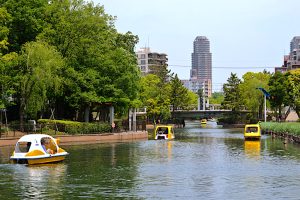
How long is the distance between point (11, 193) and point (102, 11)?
5279cm

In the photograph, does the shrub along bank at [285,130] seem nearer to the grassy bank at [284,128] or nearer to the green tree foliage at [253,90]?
the grassy bank at [284,128]

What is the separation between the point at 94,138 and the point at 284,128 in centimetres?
2778

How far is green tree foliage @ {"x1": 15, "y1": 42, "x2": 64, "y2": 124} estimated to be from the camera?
5675 centimetres

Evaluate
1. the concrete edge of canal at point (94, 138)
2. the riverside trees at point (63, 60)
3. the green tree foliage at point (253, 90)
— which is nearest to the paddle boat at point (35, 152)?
the concrete edge of canal at point (94, 138)

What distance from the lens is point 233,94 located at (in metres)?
151

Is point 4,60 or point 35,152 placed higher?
point 4,60

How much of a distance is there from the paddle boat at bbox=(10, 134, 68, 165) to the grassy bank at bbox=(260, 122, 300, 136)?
35.5m

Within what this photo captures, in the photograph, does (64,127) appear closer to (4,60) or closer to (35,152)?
(4,60)

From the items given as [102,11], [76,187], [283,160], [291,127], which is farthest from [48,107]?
[76,187]

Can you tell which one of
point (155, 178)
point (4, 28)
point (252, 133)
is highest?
point (4, 28)

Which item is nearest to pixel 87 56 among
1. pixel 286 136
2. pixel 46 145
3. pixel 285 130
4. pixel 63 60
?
pixel 63 60

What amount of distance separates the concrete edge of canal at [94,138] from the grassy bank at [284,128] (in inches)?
Result: 785

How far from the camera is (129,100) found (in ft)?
245

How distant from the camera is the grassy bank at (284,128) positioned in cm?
6527
